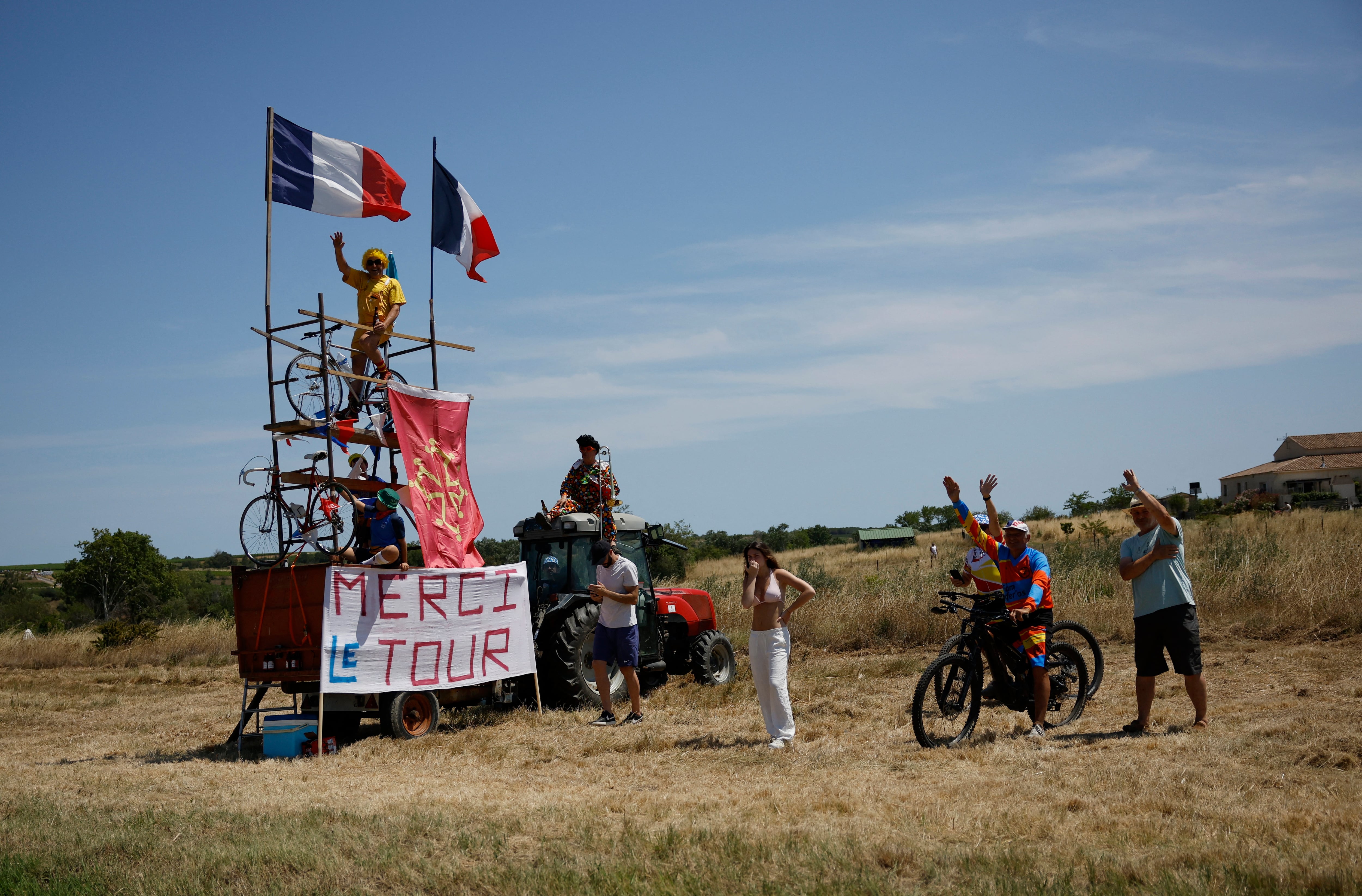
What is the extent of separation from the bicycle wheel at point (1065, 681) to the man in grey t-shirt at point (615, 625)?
3652 millimetres

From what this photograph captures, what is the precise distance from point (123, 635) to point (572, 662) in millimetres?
14321

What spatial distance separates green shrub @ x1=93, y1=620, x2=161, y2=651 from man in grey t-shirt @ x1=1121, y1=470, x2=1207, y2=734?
19.1 meters

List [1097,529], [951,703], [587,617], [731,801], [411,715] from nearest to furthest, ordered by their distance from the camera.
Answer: [731,801], [951,703], [411,715], [587,617], [1097,529]

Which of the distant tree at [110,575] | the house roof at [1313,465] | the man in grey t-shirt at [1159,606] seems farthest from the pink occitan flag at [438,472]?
the house roof at [1313,465]

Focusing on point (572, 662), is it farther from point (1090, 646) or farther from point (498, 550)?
point (498, 550)

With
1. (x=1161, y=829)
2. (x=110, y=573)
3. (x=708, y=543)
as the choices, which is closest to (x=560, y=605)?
(x=1161, y=829)

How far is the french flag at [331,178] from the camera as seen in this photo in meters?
10.1

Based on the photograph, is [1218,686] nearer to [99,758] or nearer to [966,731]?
[966,731]

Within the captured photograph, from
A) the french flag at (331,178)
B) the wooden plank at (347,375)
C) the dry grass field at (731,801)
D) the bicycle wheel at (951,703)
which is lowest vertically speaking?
the dry grass field at (731,801)

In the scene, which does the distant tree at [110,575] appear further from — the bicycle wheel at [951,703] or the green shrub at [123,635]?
the bicycle wheel at [951,703]

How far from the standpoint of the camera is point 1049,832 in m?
5.14

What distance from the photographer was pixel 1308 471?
2549 inches

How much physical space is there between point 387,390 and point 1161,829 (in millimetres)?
7551

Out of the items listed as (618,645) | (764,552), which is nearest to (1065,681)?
(764,552)
